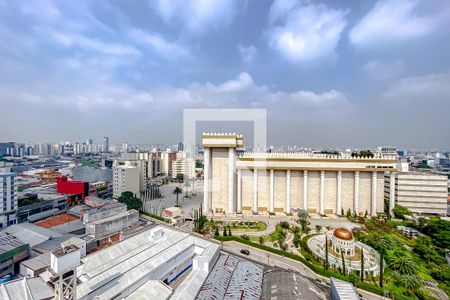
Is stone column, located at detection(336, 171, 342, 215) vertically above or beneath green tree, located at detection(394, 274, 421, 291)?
above

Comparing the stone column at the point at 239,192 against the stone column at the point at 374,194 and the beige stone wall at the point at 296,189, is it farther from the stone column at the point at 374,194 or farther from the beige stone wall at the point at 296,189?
the stone column at the point at 374,194

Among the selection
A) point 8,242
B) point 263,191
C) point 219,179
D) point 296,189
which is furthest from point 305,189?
point 8,242

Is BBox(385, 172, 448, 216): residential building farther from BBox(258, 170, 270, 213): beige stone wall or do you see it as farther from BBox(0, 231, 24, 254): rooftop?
BBox(0, 231, 24, 254): rooftop

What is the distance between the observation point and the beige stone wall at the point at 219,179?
84.9ft

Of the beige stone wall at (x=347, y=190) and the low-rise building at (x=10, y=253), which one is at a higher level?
the beige stone wall at (x=347, y=190)

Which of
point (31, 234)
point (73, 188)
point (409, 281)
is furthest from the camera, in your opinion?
point (73, 188)

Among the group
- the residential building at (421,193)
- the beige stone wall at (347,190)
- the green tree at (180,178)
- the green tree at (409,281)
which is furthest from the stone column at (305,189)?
the green tree at (180,178)

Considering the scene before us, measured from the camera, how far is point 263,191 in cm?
2712

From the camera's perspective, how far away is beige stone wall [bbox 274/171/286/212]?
2709 centimetres

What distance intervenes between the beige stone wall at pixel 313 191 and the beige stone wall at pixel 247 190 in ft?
24.3

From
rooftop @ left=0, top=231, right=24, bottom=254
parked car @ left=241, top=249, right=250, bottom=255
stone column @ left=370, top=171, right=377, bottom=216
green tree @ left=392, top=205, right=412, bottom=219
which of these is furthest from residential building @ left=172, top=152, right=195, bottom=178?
green tree @ left=392, top=205, right=412, bottom=219

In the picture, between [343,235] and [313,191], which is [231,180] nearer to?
[313,191]

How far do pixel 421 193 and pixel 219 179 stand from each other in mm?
27547

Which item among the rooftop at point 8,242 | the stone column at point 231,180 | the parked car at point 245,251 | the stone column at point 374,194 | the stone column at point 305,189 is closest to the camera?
the rooftop at point 8,242
